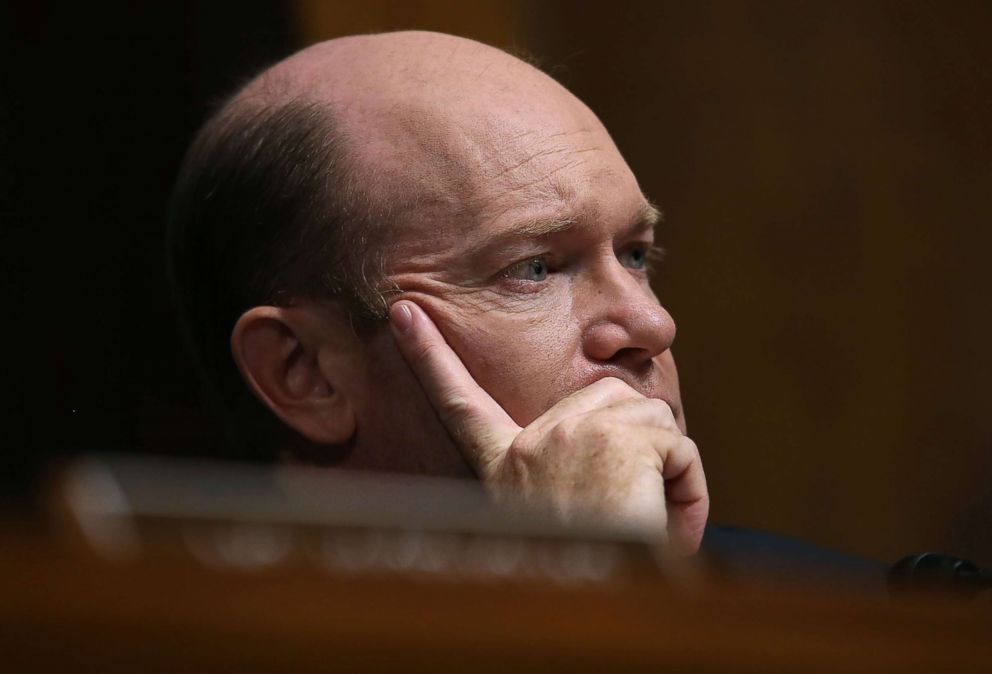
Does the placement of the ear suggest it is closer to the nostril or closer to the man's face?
the man's face

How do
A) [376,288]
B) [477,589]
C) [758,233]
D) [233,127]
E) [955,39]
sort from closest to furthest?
1. [477,589]
2. [376,288]
3. [233,127]
4. [955,39]
5. [758,233]

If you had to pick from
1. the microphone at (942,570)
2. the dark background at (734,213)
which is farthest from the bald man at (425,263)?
the microphone at (942,570)

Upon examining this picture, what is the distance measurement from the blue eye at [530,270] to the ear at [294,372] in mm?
230

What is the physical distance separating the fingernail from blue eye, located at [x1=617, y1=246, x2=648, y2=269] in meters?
0.27

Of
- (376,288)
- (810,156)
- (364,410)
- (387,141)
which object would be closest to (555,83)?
(387,141)

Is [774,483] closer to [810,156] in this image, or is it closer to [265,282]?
[810,156]

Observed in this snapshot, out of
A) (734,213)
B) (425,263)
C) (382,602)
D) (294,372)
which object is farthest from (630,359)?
(382,602)

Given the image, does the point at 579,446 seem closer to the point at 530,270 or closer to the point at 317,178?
the point at 530,270

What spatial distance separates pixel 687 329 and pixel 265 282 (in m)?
0.69

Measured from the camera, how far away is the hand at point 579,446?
Answer: 1310 millimetres

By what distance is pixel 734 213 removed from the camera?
2223 millimetres

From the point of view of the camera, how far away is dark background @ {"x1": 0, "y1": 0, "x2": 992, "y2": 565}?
1.71 m

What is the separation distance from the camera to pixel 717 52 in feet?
6.79

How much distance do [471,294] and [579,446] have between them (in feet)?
0.95
